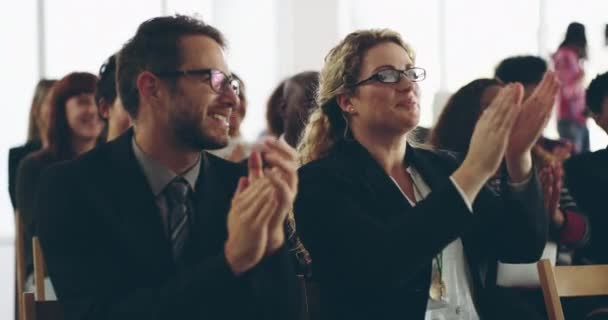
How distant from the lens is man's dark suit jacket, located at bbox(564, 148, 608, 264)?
3.13 metres

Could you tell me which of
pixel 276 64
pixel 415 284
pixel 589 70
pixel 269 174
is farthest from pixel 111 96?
pixel 276 64

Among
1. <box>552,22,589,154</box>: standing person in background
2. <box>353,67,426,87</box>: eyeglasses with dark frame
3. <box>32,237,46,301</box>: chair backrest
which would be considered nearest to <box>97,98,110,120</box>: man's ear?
<box>32,237,46,301</box>: chair backrest

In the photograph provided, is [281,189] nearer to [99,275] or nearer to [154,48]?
[99,275]

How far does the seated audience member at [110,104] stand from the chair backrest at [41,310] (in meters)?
1.34

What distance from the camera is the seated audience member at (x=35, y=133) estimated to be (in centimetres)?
386

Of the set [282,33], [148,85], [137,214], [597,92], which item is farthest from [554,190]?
[282,33]

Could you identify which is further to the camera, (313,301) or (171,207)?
(313,301)

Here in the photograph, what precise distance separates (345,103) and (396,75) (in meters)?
0.17

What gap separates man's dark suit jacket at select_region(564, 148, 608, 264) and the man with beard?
1.62 metres

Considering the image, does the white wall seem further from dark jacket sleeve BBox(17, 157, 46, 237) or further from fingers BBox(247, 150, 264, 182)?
fingers BBox(247, 150, 264, 182)

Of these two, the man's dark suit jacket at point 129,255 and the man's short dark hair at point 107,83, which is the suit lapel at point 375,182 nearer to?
the man's dark suit jacket at point 129,255

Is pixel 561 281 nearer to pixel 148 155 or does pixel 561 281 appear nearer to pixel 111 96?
pixel 148 155

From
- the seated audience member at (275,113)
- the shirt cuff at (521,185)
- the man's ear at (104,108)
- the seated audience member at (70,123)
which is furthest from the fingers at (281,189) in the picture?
the seated audience member at (275,113)

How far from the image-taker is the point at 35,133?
4148mm
